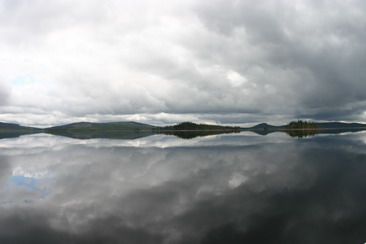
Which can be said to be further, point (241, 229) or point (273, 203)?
point (273, 203)

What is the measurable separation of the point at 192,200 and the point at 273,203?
6205 millimetres

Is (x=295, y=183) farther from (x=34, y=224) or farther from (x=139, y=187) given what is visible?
(x=34, y=224)

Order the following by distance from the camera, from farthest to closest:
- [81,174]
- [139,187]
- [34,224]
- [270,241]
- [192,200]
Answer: [81,174] < [139,187] < [192,200] < [34,224] < [270,241]

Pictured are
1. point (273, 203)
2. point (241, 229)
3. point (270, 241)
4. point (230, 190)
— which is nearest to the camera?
point (270, 241)

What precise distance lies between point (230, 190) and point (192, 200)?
174 inches

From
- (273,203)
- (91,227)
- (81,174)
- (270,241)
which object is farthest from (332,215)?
(81,174)

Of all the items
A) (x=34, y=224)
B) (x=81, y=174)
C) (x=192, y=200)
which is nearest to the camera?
(x=34, y=224)

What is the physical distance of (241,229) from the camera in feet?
46.4

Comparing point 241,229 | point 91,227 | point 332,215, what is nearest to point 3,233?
point 91,227

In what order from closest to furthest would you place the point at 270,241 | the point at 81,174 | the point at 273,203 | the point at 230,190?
the point at 270,241, the point at 273,203, the point at 230,190, the point at 81,174

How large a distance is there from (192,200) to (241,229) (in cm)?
629

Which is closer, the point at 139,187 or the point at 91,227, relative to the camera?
the point at 91,227

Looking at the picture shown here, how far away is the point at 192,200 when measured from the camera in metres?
19.9

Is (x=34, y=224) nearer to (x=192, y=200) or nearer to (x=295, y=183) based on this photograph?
(x=192, y=200)
